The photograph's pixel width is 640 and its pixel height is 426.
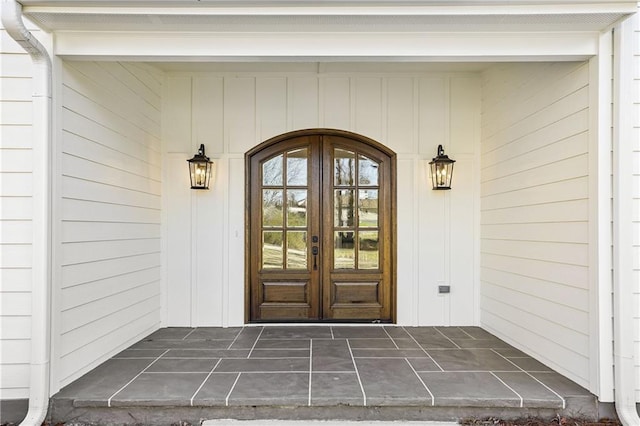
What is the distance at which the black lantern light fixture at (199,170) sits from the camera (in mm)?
3803

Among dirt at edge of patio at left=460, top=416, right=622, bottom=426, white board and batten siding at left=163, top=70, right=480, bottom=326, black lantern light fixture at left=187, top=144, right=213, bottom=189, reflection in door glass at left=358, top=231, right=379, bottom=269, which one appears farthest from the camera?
reflection in door glass at left=358, top=231, right=379, bottom=269

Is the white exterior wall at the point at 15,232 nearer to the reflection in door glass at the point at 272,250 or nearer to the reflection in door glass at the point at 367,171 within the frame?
the reflection in door glass at the point at 272,250

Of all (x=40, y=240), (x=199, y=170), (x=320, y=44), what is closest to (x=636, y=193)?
(x=320, y=44)

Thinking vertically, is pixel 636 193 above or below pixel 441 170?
below

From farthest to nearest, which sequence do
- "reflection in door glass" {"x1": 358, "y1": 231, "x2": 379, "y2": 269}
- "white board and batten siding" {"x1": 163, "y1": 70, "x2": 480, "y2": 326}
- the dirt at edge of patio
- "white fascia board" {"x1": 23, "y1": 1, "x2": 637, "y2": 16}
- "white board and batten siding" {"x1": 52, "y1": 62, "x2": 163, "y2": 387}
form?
"reflection in door glass" {"x1": 358, "y1": 231, "x2": 379, "y2": 269}
"white board and batten siding" {"x1": 163, "y1": 70, "x2": 480, "y2": 326}
"white board and batten siding" {"x1": 52, "y1": 62, "x2": 163, "y2": 387}
the dirt at edge of patio
"white fascia board" {"x1": 23, "y1": 1, "x2": 637, "y2": 16}

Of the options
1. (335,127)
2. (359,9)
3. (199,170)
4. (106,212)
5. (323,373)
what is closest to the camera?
(359,9)

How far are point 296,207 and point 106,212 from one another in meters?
1.86

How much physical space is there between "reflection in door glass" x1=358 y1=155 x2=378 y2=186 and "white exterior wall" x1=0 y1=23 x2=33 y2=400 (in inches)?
115

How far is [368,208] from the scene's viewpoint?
13.4ft

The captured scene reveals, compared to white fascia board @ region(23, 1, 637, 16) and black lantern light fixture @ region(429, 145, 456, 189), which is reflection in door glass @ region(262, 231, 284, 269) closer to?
black lantern light fixture @ region(429, 145, 456, 189)

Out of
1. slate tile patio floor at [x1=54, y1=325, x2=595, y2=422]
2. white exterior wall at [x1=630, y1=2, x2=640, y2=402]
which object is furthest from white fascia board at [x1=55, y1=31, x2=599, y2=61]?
slate tile patio floor at [x1=54, y1=325, x2=595, y2=422]

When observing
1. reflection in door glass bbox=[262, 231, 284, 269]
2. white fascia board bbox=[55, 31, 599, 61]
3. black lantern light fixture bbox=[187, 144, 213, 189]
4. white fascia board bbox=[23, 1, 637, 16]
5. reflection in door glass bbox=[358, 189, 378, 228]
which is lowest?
reflection in door glass bbox=[262, 231, 284, 269]

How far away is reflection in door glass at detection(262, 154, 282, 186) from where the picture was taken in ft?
13.4

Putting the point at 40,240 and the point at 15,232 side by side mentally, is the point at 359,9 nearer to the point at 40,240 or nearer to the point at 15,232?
the point at 40,240
